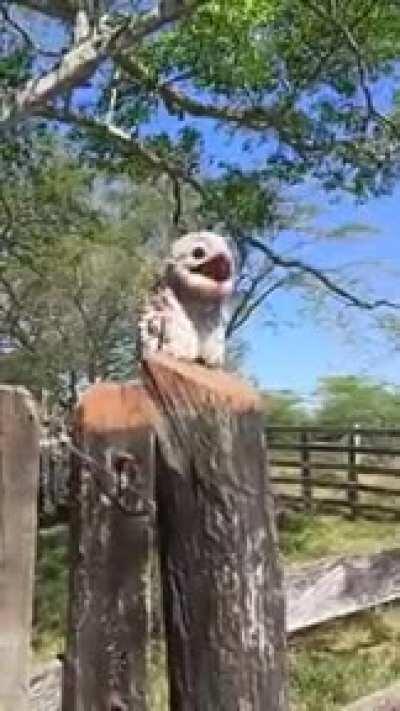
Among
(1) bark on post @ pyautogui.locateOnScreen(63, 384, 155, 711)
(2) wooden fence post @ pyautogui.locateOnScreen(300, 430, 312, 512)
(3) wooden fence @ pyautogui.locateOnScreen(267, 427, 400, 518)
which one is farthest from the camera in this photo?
(2) wooden fence post @ pyautogui.locateOnScreen(300, 430, 312, 512)

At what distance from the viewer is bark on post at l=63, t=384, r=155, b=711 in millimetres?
1984

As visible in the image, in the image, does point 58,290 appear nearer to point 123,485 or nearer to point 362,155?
point 362,155

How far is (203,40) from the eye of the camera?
948 cm

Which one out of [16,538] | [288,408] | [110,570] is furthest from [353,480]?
[288,408]

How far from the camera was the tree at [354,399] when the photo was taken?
3791 cm

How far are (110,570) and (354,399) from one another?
37.4 metres

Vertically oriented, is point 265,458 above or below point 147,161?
below

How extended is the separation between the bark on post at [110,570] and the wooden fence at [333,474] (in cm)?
1087

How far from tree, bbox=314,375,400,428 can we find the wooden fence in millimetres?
20990

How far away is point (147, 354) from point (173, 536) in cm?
39

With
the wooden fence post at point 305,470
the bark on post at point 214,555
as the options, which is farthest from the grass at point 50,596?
the bark on post at point 214,555

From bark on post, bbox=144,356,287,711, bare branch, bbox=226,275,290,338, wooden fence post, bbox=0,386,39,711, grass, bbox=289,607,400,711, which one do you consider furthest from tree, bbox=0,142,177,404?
wooden fence post, bbox=0,386,39,711

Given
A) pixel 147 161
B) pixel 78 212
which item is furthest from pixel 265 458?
pixel 78 212

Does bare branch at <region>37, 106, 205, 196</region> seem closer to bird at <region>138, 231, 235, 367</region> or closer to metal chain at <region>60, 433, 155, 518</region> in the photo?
bird at <region>138, 231, 235, 367</region>
